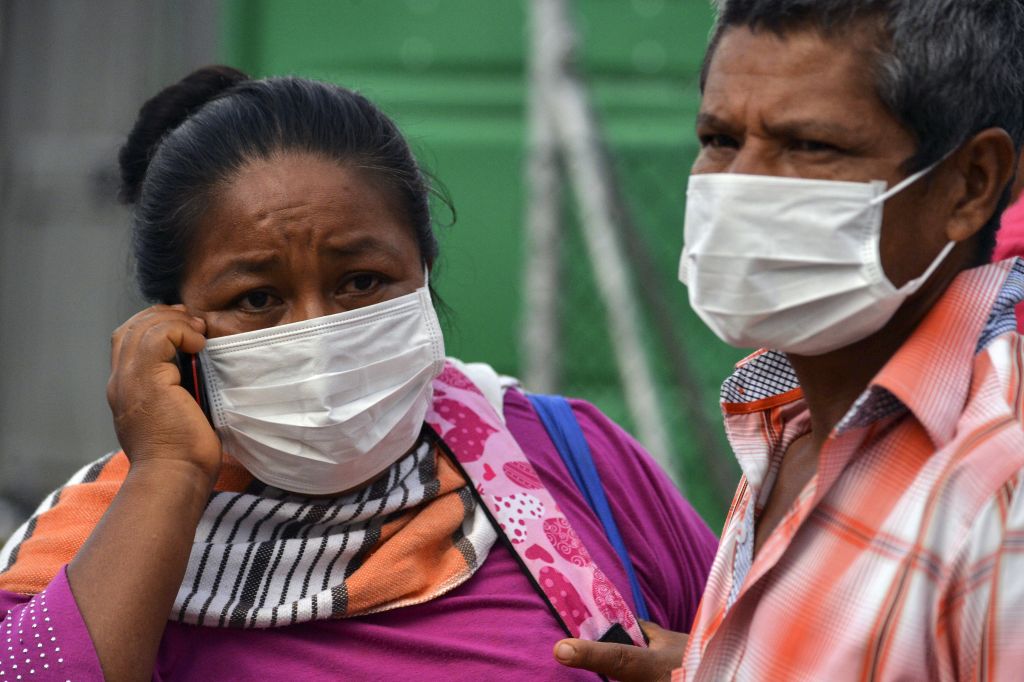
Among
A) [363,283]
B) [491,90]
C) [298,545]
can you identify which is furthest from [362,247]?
[491,90]

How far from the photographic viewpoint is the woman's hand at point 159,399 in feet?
6.37

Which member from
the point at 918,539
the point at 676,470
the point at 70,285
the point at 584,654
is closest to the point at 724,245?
the point at 918,539

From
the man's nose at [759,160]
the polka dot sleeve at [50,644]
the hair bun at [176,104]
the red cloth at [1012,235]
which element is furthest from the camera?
the hair bun at [176,104]

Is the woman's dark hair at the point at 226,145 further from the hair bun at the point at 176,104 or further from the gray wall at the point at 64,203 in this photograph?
the gray wall at the point at 64,203

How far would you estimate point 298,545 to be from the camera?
79.5 inches

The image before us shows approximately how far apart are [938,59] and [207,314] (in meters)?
1.20

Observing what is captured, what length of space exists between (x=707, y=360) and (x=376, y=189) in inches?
110

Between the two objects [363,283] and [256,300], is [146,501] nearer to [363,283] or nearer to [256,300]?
[256,300]

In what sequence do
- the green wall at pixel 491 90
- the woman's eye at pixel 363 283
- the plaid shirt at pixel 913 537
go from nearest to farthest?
the plaid shirt at pixel 913 537, the woman's eye at pixel 363 283, the green wall at pixel 491 90

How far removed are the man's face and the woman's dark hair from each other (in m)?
0.81

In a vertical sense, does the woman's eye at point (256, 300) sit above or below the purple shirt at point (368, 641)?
above

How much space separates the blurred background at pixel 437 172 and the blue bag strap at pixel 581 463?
1.67 meters

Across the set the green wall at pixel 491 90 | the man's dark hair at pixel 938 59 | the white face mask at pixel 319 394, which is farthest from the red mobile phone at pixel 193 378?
the green wall at pixel 491 90

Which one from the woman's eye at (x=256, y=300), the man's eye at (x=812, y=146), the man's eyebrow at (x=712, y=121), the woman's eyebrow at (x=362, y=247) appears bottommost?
the woman's eye at (x=256, y=300)
